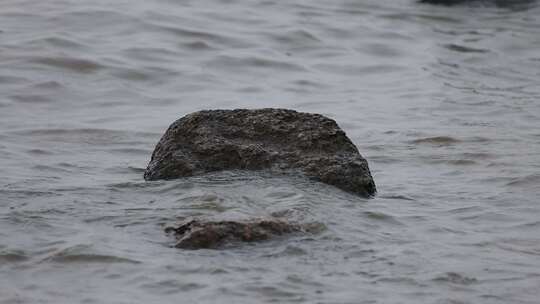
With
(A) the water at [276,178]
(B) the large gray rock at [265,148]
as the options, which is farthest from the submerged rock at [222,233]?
(B) the large gray rock at [265,148]

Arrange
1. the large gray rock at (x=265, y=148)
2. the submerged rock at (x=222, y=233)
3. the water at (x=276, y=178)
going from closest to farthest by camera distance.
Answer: the water at (x=276, y=178), the submerged rock at (x=222, y=233), the large gray rock at (x=265, y=148)

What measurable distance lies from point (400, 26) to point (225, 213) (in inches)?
350

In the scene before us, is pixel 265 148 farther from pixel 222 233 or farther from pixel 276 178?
pixel 222 233

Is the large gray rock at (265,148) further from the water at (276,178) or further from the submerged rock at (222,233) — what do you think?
the submerged rock at (222,233)

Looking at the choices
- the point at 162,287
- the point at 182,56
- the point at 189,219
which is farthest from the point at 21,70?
the point at 162,287

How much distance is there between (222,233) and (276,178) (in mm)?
1102

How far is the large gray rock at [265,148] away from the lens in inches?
235

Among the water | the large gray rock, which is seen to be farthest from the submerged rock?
the large gray rock

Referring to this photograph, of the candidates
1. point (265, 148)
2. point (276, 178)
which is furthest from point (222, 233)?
point (265, 148)

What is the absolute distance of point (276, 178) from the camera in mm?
5910

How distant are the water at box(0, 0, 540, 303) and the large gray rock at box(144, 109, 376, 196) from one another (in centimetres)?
13

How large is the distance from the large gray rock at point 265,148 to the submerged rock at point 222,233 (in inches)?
41.1

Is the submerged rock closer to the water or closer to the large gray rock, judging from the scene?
the water

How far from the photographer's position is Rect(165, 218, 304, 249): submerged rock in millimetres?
4848
